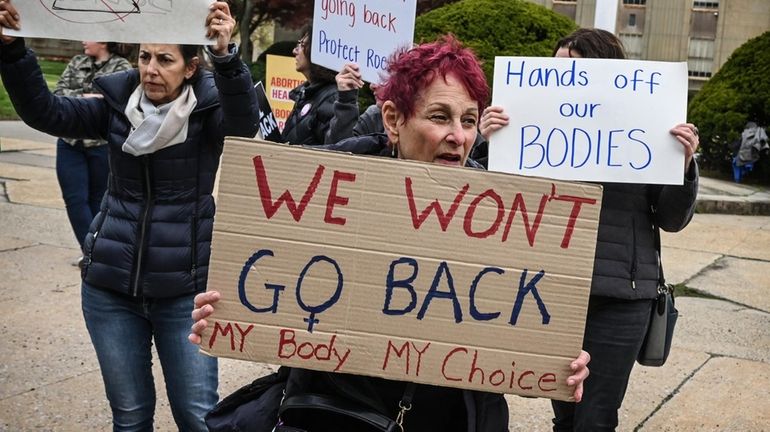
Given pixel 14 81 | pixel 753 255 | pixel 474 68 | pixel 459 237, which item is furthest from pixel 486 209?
pixel 753 255

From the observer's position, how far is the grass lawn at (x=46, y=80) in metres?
19.0

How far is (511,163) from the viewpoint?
3.16 meters

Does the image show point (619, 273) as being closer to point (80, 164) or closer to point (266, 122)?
point (266, 122)

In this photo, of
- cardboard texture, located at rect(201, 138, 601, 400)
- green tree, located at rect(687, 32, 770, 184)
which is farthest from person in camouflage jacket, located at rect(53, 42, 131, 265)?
green tree, located at rect(687, 32, 770, 184)

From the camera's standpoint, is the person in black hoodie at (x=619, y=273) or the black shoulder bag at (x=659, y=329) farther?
the black shoulder bag at (x=659, y=329)

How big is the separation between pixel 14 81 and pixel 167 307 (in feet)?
2.93

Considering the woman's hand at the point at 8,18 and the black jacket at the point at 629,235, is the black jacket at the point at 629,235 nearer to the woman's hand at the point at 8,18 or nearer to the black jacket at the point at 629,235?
the black jacket at the point at 629,235

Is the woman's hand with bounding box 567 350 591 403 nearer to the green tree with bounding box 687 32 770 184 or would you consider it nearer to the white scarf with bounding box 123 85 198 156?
→ the white scarf with bounding box 123 85 198 156

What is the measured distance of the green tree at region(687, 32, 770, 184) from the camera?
1418 cm

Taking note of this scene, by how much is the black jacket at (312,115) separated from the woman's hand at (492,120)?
5.54ft

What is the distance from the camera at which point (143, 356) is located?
3.28 metres

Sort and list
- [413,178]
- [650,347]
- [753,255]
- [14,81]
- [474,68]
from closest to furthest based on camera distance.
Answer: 1. [413,178]
2. [474,68]
3. [14,81]
4. [650,347]
5. [753,255]

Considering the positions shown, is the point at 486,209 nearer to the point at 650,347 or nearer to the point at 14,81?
the point at 650,347

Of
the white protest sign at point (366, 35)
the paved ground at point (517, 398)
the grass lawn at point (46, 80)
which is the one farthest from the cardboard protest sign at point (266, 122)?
the grass lawn at point (46, 80)
